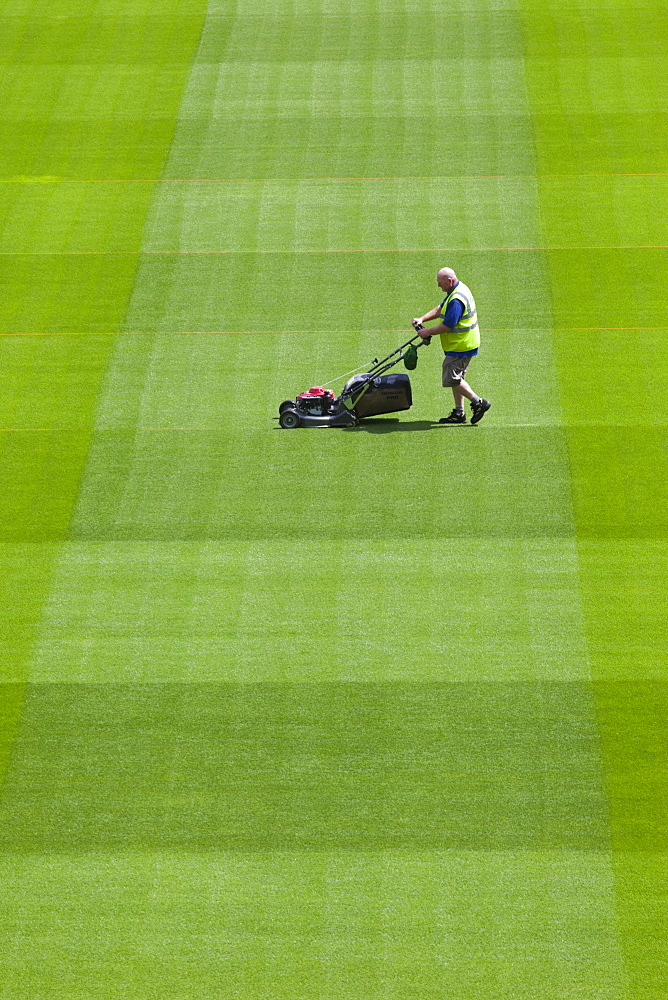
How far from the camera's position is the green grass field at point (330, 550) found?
36.8 feet

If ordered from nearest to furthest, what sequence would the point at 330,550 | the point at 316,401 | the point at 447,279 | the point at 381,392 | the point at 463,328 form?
the point at 330,550, the point at 447,279, the point at 463,328, the point at 381,392, the point at 316,401

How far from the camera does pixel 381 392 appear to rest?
17719 mm

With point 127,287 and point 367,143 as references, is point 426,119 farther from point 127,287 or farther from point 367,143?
point 127,287

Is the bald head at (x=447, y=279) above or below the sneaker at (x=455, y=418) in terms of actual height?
above

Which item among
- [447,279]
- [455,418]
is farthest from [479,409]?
[447,279]

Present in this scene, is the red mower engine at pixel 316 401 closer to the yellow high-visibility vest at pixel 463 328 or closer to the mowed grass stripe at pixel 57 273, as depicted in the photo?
the yellow high-visibility vest at pixel 463 328

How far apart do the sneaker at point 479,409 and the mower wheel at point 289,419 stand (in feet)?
8.01

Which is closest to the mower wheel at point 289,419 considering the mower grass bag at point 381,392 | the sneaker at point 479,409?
the mower grass bag at point 381,392

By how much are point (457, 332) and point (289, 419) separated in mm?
2657

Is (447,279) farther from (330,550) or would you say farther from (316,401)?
(330,550)

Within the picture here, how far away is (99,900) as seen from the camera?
1138cm

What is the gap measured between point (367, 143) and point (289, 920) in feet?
63.3

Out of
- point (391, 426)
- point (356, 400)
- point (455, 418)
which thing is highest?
point (356, 400)

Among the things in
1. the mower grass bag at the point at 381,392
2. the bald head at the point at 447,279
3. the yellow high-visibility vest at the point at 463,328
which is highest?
the bald head at the point at 447,279
